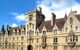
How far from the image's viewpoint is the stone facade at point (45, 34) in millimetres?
64831

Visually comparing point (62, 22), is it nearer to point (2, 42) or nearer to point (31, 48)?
point (31, 48)

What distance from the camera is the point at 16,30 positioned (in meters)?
88.2

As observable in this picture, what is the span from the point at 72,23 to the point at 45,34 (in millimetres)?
11272

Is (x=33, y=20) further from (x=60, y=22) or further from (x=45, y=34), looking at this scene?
(x=60, y=22)

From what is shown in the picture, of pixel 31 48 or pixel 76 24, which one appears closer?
pixel 76 24

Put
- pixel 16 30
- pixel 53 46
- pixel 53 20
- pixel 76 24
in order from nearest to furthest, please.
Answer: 1. pixel 76 24
2. pixel 53 46
3. pixel 53 20
4. pixel 16 30

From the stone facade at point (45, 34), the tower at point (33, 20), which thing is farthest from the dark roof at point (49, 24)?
the tower at point (33, 20)

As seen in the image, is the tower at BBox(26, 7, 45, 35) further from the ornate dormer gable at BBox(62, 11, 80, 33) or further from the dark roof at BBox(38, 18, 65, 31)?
the ornate dormer gable at BBox(62, 11, 80, 33)

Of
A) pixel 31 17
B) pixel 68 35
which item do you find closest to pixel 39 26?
pixel 31 17

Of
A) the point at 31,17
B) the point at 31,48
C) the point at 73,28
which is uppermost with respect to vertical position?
the point at 31,17

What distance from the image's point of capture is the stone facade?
213 ft

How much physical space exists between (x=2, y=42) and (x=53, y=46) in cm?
3058

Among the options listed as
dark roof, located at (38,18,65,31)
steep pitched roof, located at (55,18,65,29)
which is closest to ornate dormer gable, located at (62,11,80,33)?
steep pitched roof, located at (55,18,65,29)

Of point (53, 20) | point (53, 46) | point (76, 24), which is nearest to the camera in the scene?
point (76, 24)
